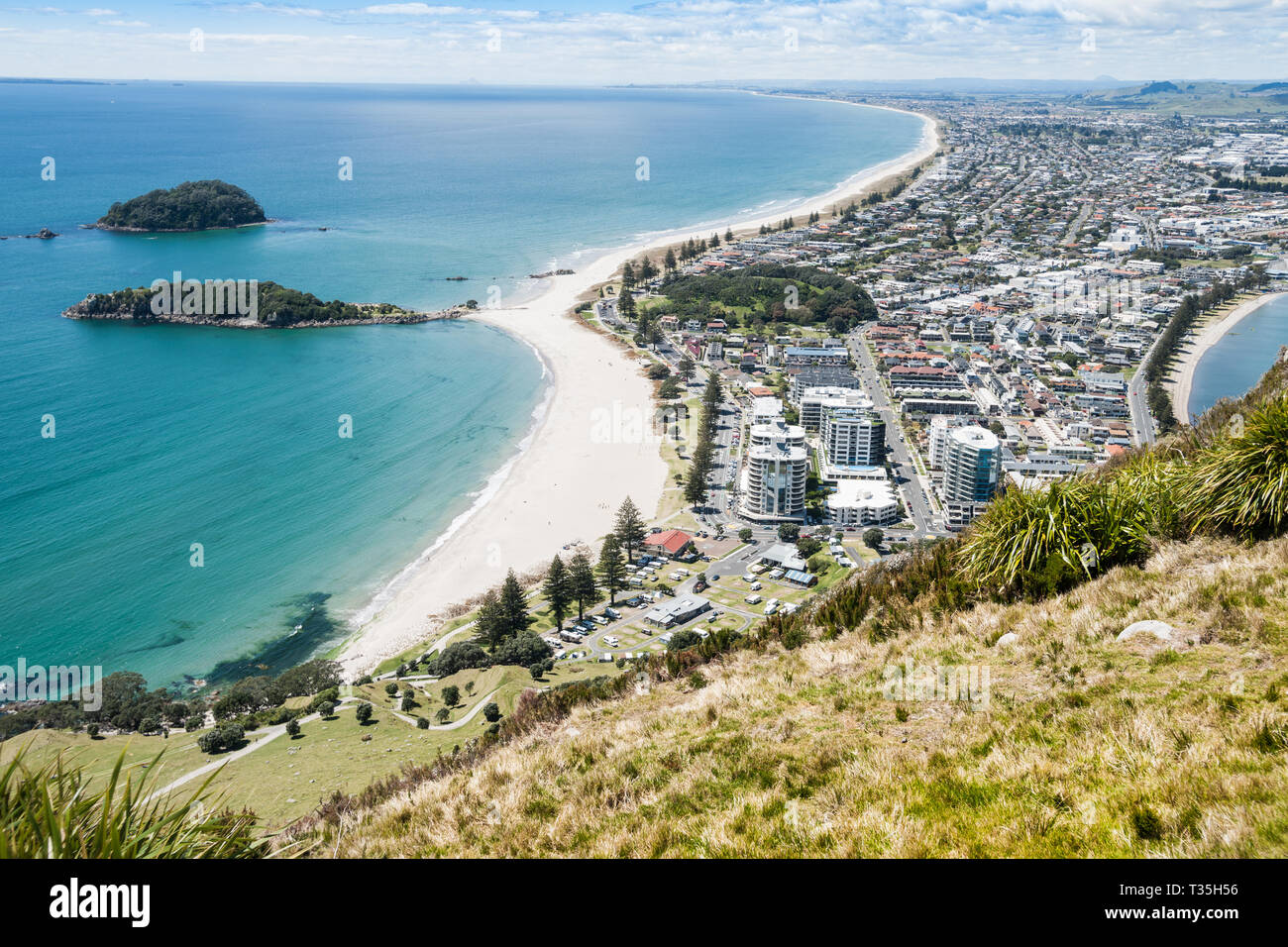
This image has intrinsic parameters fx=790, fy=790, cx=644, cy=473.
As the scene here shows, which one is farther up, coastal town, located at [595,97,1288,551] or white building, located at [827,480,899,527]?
coastal town, located at [595,97,1288,551]

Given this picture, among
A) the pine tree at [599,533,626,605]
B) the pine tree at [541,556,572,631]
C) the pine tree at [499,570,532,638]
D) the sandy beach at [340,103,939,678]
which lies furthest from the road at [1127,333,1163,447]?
the pine tree at [499,570,532,638]

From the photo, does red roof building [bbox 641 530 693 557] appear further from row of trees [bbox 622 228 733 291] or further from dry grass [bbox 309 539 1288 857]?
row of trees [bbox 622 228 733 291]

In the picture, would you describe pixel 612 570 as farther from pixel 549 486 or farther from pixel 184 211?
pixel 184 211

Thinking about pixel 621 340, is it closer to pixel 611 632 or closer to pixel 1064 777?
pixel 611 632

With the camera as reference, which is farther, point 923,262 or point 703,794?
point 923,262

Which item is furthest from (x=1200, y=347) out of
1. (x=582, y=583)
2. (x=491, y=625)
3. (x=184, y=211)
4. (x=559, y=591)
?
(x=184, y=211)

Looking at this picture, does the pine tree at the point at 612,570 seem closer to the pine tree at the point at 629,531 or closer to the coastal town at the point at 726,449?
the coastal town at the point at 726,449

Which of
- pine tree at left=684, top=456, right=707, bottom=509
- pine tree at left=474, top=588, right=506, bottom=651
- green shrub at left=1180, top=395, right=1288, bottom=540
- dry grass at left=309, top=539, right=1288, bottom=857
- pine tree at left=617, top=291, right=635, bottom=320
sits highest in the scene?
pine tree at left=617, top=291, right=635, bottom=320
